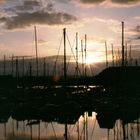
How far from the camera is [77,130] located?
4028cm

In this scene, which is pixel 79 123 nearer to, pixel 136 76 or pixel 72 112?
pixel 72 112

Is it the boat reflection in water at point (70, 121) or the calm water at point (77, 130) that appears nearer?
the calm water at point (77, 130)

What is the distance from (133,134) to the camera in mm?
37406

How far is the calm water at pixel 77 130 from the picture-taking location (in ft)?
120

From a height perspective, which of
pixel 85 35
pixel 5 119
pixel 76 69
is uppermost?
pixel 85 35

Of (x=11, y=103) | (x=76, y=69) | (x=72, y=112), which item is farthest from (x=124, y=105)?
(x=76, y=69)

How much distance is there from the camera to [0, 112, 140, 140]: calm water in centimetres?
3666

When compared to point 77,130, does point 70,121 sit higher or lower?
higher

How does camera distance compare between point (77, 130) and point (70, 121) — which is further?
point (70, 121)

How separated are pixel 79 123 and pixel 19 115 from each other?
302 inches

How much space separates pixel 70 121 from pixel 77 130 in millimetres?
4651

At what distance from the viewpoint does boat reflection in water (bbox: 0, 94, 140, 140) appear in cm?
3756

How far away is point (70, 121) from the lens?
44.9 metres

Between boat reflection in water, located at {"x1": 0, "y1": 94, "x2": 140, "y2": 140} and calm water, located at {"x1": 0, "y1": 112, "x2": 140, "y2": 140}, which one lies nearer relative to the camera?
calm water, located at {"x1": 0, "y1": 112, "x2": 140, "y2": 140}
